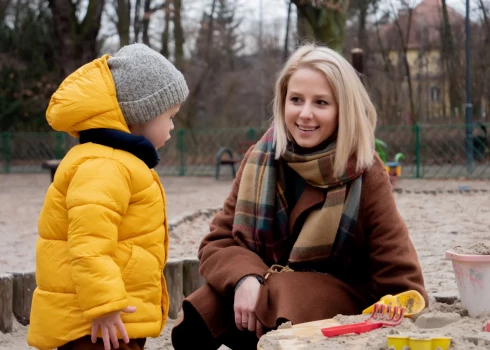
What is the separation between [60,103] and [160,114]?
0.35 m

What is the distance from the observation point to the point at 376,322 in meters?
2.26

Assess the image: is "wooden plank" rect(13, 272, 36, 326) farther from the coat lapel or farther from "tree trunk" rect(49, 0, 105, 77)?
"tree trunk" rect(49, 0, 105, 77)

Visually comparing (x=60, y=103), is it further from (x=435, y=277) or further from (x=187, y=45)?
(x=187, y=45)

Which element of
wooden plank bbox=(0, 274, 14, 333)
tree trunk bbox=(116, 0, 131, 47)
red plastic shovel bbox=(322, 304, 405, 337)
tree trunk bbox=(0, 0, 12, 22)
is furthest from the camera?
tree trunk bbox=(0, 0, 12, 22)

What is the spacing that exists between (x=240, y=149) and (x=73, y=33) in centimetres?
601

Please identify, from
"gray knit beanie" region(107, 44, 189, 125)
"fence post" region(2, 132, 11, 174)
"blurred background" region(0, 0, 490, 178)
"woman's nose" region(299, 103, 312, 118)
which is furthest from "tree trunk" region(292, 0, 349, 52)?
"gray knit beanie" region(107, 44, 189, 125)

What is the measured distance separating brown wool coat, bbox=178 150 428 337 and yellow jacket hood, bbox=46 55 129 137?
2.23 feet

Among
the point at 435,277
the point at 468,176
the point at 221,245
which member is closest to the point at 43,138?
the point at 468,176

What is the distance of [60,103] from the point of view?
8.58 ft

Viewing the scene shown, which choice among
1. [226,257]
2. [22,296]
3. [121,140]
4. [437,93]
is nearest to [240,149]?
[22,296]

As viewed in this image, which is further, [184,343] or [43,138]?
[43,138]

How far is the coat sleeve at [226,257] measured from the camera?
2891 millimetres

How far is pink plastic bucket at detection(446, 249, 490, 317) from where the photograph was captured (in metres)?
2.44

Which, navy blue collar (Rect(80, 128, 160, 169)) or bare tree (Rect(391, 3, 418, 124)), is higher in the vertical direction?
bare tree (Rect(391, 3, 418, 124))
